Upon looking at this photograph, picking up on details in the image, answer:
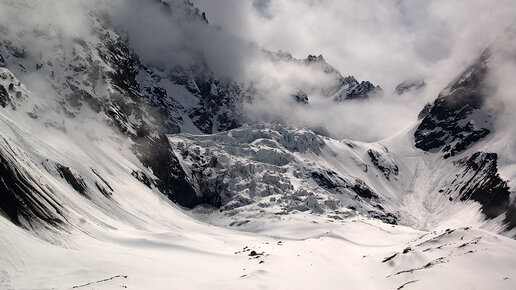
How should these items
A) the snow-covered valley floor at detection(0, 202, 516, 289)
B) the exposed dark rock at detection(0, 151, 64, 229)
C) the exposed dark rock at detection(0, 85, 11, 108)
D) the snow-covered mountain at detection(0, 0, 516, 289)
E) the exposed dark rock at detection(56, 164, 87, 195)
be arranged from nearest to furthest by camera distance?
the snow-covered valley floor at detection(0, 202, 516, 289) < the snow-covered mountain at detection(0, 0, 516, 289) < the exposed dark rock at detection(0, 151, 64, 229) < the exposed dark rock at detection(56, 164, 87, 195) < the exposed dark rock at detection(0, 85, 11, 108)

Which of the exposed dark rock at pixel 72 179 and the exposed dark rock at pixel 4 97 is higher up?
the exposed dark rock at pixel 4 97

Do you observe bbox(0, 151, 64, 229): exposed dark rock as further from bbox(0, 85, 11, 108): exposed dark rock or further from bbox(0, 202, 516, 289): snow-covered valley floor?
bbox(0, 85, 11, 108): exposed dark rock

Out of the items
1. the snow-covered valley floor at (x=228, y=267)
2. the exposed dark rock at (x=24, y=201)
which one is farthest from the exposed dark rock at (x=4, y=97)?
the exposed dark rock at (x=24, y=201)

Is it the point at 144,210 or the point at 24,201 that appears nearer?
the point at 24,201

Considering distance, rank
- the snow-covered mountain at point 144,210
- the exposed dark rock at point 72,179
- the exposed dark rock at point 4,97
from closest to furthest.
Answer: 1. the snow-covered mountain at point 144,210
2. the exposed dark rock at point 72,179
3. the exposed dark rock at point 4,97

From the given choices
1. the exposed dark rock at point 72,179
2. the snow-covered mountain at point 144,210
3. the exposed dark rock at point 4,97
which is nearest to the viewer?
the snow-covered mountain at point 144,210

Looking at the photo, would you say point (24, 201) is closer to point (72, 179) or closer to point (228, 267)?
point (228, 267)

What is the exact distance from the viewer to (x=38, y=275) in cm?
3203

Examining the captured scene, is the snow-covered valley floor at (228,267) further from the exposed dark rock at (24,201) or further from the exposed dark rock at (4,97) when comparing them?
the exposed dark rock at (4,97)

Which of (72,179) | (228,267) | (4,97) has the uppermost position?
(4,97)

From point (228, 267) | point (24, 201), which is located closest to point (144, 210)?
point (228, 267)

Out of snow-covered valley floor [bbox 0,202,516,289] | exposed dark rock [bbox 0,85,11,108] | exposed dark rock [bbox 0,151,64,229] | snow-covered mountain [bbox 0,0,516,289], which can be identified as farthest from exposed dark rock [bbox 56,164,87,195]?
exposed dark rock [bbox 0,151,64,229]

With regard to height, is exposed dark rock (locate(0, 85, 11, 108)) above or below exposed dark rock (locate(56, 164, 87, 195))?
above

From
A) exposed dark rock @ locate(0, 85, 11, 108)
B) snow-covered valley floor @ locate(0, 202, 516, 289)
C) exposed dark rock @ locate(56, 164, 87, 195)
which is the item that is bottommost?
snow-covered valley floor @ locate(0, 202, 516, 289)
